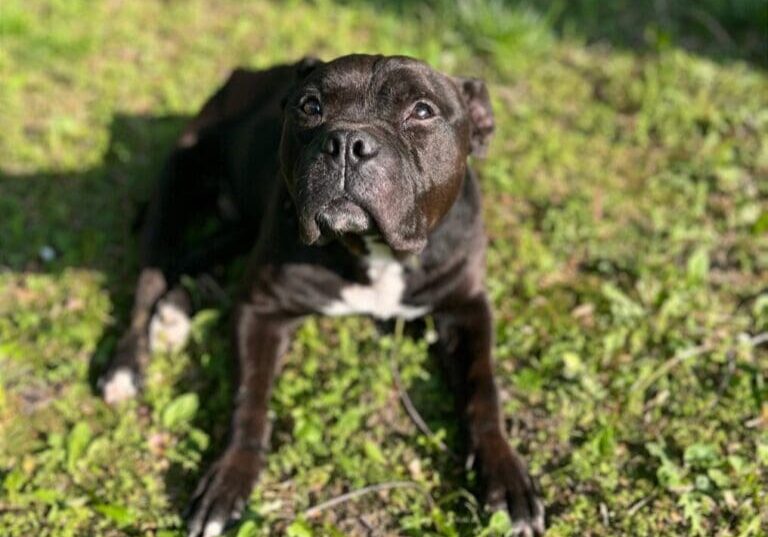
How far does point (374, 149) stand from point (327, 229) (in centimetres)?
37

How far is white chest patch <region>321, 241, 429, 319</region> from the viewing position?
4012 millimetres

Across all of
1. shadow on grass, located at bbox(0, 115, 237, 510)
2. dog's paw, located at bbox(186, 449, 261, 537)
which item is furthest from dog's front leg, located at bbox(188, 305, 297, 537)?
shadow on grass, located at bbox(0, 115, 237, 510)

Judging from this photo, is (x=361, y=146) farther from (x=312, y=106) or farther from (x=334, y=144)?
(x=312, y=106)

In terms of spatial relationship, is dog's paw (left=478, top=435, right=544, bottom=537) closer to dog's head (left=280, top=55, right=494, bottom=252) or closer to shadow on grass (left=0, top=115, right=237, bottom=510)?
dog's head (left=280, top=55, right=494, bottom=252)

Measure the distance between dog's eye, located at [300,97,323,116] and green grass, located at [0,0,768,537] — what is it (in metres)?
1.26

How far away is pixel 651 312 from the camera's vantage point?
15.2ft

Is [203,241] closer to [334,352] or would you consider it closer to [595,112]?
[334,352]

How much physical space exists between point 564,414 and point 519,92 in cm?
260

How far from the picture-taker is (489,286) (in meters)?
4.77

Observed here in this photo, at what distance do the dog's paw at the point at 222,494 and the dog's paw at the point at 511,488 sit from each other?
91 cm

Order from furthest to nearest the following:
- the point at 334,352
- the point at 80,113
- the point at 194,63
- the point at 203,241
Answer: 1. the point at 194,63
2. the point at 80,113
3. the point at 203,241
4. the point at 334,352

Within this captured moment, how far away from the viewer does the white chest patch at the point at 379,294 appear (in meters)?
4.01

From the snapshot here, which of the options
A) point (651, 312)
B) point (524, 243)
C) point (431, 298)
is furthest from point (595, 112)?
→ point (431, 298)

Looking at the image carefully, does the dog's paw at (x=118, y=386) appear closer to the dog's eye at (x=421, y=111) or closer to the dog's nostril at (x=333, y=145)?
the dog's nostril at (x=333, y=145)
